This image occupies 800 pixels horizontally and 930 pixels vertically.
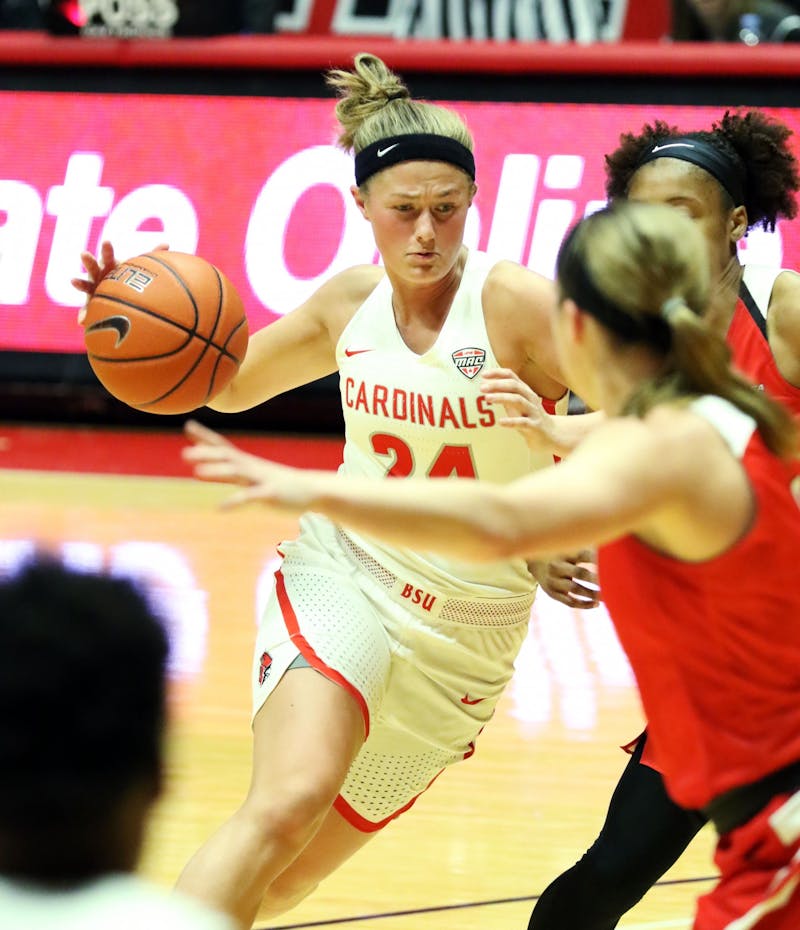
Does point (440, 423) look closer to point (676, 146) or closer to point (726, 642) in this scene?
point (676, 146)

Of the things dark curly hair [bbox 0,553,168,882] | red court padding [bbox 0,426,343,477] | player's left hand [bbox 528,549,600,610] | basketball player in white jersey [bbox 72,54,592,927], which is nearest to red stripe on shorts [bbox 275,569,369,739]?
basketball player in white jersey [bbox 72,54,592,927]

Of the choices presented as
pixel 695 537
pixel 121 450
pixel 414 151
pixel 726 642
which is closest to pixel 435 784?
pixel 414 151

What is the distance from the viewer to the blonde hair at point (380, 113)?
12.3 ft

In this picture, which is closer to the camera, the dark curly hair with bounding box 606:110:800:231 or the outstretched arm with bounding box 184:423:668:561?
the outstretched arm with bounding box 184:423:668:561

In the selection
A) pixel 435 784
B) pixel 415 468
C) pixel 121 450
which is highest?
pixel 415 468

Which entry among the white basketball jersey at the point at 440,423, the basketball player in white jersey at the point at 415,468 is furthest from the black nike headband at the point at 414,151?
the white basketball jersey at the point at 440,423

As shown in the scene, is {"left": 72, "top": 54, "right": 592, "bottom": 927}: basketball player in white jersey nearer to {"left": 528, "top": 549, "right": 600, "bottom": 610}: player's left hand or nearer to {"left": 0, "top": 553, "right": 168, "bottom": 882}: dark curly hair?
{"left": 528, "top": 549, "right": 600, "bottom": 610}: player's left hand

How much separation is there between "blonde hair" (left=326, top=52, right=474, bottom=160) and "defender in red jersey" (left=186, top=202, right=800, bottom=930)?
53.8 inches

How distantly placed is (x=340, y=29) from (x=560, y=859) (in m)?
9.83

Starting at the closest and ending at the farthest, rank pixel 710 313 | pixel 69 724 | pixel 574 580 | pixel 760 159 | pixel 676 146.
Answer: pixel 69 724
pixel 710 313
pixel 574 580
pixel 676 146
pixel 760 159

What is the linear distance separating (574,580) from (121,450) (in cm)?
624

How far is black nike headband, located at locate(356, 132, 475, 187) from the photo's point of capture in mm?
3729

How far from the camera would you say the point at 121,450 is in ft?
31.1

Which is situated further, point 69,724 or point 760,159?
point 760,159
